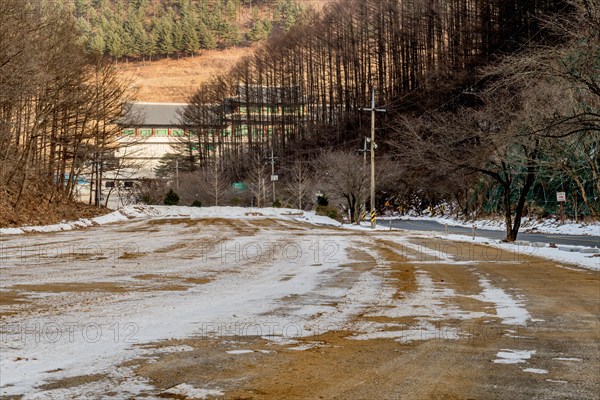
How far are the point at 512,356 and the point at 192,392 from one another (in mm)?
3001

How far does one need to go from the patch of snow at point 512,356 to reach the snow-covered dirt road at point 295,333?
0.06ft

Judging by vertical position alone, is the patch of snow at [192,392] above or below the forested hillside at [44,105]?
below

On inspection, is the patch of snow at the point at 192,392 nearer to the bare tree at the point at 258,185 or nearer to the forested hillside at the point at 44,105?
the forested hillside at the point at 44,105

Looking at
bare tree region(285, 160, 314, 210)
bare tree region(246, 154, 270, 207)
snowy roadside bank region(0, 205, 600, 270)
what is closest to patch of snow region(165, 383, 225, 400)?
snowy roadside bank region(0, 205, 600, 270)

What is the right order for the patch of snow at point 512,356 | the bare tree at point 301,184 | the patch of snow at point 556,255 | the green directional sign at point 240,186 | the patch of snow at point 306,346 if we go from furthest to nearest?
the green directional sign at point 240,186 < the bare tree at point 301,184 < the patch of snow at point 556,255 < the patch of snow at point 306,346 < the patch of snow at point 512,356

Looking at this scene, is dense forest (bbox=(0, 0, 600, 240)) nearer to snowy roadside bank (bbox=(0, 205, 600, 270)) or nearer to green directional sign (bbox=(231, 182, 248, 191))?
green directional sign (bbox=(231, 182, 248, 191))

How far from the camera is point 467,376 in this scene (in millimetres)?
4930

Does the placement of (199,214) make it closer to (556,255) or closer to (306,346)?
(556,255)

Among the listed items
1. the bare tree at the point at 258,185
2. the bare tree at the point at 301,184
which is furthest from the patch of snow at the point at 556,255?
the bare tree at the point at 258,185

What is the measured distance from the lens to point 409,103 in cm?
7644

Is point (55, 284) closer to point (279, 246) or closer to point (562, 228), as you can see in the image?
point (279, 246)

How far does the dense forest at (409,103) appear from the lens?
3378 centimetres

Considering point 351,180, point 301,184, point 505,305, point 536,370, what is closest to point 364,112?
point 301,184

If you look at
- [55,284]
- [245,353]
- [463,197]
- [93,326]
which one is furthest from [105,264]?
[463,197]
